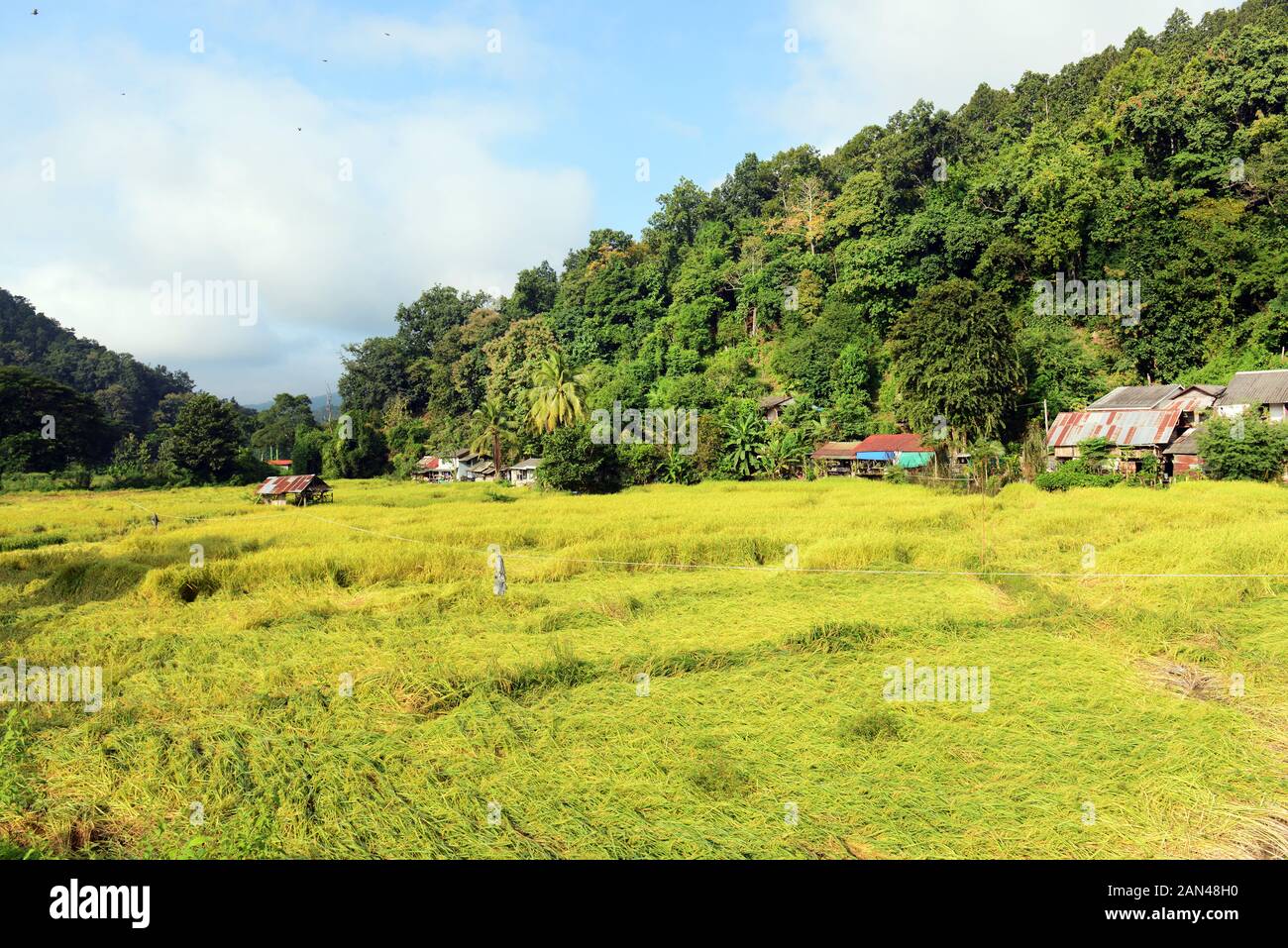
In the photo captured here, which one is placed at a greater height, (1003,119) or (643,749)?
(1003,119)

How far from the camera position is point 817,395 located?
4141 cm

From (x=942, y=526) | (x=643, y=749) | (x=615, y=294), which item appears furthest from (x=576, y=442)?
(x=643, y=749)

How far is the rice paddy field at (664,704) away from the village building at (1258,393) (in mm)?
16900

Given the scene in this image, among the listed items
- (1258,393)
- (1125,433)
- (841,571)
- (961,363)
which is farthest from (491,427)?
(1258,393)

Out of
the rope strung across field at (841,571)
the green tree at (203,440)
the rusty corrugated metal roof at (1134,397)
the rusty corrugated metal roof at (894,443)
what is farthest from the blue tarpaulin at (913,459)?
the green tree at (203,440)

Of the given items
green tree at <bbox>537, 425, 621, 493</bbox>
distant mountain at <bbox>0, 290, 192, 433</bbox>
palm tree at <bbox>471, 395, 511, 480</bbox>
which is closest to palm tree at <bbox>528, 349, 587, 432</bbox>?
green tree at <bbox>537, 425, 621, 493</bbox>

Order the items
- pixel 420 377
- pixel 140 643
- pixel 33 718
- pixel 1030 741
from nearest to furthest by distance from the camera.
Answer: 1. pixel 1030 741
2. pixel 33 718
3. pixel 140 643
4. pixel 420 377

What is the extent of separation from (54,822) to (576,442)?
102ft

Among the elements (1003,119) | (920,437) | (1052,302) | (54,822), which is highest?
(1003,119)

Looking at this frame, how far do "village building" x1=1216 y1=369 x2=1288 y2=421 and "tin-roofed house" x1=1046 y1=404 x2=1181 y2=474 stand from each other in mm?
1808

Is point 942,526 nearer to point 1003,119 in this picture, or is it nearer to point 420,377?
point 1003,119

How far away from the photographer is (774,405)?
1619 inches

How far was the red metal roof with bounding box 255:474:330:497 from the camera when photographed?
3198cm

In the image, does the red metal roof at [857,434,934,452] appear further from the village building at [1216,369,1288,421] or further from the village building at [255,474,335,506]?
the village building at [255,474,335,506]
